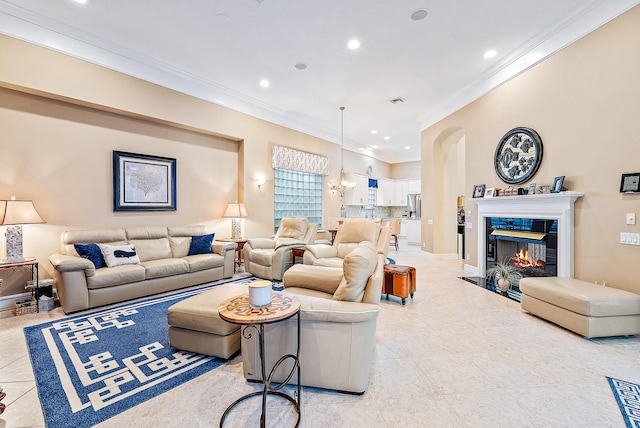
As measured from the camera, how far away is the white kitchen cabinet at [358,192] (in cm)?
924

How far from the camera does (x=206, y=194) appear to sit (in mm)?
5555

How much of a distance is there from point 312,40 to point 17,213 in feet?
13.9

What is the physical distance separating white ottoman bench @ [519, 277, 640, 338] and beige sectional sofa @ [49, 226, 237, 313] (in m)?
4.57

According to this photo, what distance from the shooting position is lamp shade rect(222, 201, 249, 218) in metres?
5.55

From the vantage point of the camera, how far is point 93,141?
163 inches

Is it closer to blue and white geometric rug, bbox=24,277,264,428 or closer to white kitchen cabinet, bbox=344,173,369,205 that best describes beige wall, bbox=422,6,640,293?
blue and white geometric rug, bbox=24,277,264,428

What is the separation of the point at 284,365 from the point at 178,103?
470cm

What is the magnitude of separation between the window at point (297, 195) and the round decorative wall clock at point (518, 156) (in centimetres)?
450

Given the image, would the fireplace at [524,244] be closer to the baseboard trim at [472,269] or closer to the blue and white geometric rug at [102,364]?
the baseboard trim at [472,269]

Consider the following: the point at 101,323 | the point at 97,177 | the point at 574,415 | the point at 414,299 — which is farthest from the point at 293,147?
the point at 574,415

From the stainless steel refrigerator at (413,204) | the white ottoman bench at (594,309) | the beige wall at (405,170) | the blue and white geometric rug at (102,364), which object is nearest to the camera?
the blue and white geometric rug at (102,364)

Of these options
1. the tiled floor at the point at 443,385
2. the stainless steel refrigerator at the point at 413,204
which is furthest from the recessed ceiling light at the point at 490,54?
the stainless steel refrigerator at the point at 413,204

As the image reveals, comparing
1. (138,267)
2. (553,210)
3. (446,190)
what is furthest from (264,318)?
(446,190)

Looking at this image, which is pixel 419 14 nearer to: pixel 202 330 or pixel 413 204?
pixel 202 330
